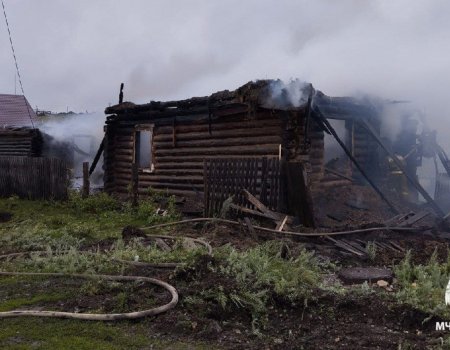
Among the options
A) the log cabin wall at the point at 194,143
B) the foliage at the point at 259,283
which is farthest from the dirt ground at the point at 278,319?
the log cabin wall at the point at 194,143

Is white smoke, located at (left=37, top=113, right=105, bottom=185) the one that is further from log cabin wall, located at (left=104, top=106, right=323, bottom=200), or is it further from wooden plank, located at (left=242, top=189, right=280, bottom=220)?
wooden plank, located at (left=242, top=189, right=280, bottom=220)

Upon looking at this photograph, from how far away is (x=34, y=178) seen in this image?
A: 1509 cm

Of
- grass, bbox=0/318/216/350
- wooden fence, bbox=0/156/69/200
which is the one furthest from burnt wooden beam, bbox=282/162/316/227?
wooden fence, bbox=0/156/69/200

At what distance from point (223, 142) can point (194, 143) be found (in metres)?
1.21

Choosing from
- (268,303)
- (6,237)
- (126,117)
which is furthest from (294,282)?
(126,117)

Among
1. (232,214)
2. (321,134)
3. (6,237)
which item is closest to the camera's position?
(6,237)

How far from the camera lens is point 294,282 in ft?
17.8

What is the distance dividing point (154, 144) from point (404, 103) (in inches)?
299

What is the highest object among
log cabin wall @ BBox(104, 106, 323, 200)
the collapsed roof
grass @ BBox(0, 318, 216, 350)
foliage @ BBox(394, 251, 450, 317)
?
the collapsed roof

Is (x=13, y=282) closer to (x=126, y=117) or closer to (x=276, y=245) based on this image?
(x=276, y=245)

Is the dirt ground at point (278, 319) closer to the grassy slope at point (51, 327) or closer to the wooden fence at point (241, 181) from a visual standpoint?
the grassy slope at point (51, 327)

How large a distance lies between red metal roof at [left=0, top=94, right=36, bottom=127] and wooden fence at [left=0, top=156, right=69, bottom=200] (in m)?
11.4

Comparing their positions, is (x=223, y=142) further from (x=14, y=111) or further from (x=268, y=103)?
(x=14, y=111)

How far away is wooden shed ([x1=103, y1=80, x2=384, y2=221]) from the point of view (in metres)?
10.5
